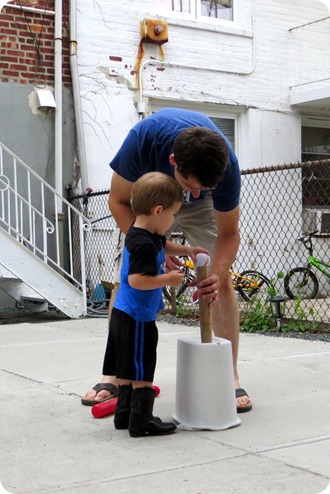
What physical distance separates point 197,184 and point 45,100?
20.0 ft

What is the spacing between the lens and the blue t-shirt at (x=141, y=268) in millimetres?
2969

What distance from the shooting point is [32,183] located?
8.69 meters

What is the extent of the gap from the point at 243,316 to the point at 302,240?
298cm

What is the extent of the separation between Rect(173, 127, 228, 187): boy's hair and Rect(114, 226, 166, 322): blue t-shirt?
0.32 m

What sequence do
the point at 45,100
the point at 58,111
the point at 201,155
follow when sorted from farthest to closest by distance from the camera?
the point at 58,111 < the point at 45,100 < the point at 201,155

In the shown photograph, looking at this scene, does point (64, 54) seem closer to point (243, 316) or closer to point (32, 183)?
point (32, 183)

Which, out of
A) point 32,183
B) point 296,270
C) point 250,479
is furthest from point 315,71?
point 250,479

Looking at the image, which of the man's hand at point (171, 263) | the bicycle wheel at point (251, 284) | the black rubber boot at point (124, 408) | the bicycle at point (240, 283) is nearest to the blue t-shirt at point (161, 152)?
the man's hand at point (171, 263)

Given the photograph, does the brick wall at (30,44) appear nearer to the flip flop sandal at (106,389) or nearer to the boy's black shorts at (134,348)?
the flip flop sandal at (106,389)

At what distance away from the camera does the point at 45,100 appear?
8.70m

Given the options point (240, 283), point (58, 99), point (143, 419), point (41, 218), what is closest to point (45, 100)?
point (58, 99)

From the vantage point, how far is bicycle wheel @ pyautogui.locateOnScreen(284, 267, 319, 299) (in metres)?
9.39

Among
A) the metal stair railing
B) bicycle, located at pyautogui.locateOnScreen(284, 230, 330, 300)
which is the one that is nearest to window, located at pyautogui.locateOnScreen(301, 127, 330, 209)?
bicycle, located at pyautogui.locateOnScreen(284, 230, 330, 300)

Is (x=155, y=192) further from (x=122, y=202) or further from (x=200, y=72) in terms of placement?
(x=200, y=72)
